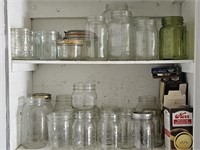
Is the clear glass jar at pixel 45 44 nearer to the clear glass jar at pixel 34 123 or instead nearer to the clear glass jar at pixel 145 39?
the clear glass jar at pixel 34 123

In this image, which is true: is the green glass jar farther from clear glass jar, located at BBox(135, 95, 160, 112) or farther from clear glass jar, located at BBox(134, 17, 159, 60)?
clear glass jar, located at BBox(135, 95, 160, 112)

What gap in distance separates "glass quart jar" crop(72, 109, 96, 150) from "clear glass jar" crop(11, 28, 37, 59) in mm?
341

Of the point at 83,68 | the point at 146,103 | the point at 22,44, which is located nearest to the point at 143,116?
the point at 146,103

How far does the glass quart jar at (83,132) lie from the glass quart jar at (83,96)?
0.23 ft

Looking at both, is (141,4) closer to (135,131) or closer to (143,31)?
(143,31)

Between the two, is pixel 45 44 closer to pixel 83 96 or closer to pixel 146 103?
pixel 83 96

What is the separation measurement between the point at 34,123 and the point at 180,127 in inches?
25.5

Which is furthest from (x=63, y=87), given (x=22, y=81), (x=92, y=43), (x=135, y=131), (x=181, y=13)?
(x=181, y=13)

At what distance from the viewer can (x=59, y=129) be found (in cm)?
133

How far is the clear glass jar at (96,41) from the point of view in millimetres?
1327

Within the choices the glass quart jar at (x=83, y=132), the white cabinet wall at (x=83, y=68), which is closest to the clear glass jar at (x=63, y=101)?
the white cabinet wall at (x=83, y=68)

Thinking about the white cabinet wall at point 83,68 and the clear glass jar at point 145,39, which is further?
the white cabinet wall at point 83,68

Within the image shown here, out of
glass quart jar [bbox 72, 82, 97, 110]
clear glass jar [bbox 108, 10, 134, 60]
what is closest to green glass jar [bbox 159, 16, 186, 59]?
clear glass jar [bbox 108, 10, 134, 60]

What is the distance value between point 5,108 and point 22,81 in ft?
0.73
